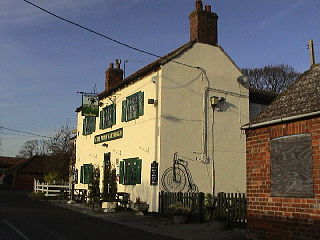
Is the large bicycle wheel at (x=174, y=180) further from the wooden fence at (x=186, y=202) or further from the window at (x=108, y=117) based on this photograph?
the window at (x=108, y=117)

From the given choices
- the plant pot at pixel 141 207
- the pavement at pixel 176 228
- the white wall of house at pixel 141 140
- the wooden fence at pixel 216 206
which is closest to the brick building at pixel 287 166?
the pavement at pixel 176 228

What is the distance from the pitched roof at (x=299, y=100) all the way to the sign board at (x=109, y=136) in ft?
41.7

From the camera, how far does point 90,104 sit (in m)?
23.1

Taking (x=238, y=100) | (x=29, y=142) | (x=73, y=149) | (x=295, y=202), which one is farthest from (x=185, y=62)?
(x=29, y=142)

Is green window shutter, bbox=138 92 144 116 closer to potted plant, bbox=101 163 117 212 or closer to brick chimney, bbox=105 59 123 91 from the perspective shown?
potted plant, bbox=101 163 117 212

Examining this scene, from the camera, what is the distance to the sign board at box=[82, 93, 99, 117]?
22812 millimetres

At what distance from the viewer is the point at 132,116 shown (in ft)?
66.8

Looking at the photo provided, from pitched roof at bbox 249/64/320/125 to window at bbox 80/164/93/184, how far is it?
1802 centimetres

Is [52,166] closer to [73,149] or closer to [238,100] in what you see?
[73,149]

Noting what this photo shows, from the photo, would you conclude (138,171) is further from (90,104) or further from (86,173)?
(86,173)

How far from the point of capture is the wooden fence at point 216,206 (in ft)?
42.0

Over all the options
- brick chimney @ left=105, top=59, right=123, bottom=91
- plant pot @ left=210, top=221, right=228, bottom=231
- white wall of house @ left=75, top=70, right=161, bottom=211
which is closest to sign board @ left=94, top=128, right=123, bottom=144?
white wall of house @ left=75, top=70, right=161, bottom=211

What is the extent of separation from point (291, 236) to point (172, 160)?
9.25 metres

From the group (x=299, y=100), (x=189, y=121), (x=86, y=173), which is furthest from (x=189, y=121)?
(x=86, y=173)
